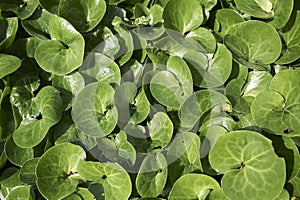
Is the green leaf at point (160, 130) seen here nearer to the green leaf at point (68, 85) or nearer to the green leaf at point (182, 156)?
the green leaf at point (182, 156)

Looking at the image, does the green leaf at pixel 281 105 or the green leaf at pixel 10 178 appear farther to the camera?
the green leaf at pixel 10 178

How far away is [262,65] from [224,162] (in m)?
0.27

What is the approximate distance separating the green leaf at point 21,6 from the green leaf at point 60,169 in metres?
0.37

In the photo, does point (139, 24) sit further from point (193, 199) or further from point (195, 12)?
point (193, 199)

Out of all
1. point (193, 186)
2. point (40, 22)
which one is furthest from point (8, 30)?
point (193, 186)

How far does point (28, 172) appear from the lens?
3.66 ft

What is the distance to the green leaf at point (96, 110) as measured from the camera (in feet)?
3.55

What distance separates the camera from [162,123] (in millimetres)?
1088

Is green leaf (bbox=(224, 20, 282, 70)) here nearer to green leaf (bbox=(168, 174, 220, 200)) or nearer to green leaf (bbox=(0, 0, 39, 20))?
green leaf (bbox=(168, 174, 220, 200))

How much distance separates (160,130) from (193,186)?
6.1 inches

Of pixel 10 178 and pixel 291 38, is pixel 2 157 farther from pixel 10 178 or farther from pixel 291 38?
pixel 291 38

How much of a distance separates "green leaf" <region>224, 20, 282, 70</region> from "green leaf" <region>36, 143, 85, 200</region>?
45cm

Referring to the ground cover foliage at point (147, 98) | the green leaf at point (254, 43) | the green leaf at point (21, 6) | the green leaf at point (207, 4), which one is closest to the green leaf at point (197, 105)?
the ground cover foliage at point (147, 98)

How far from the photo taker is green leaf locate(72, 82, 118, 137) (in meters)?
Answer: 1.08
